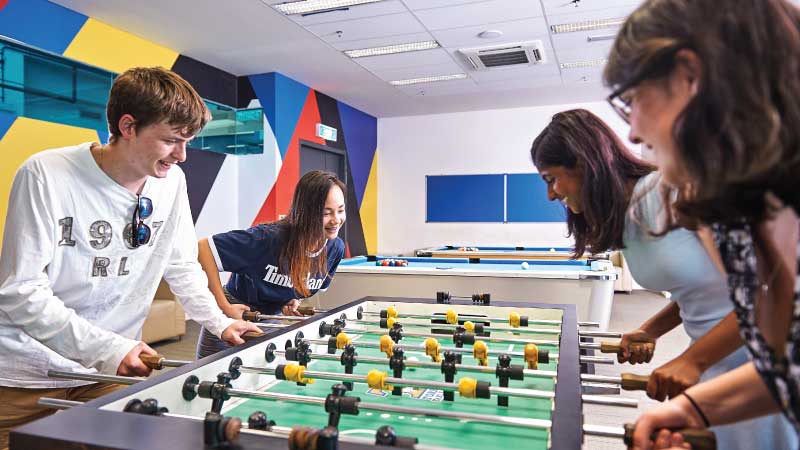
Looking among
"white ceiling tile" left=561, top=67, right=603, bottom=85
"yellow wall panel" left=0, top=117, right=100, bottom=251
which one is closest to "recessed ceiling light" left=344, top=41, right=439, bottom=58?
"white ceiling tile" left=561, top=67, right=603, bottom=85

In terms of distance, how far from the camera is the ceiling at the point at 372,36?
4.36 meters

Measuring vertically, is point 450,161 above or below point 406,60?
below

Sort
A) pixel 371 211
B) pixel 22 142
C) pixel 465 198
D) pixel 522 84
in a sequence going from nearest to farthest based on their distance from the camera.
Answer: pixel 22 142 < pixel 522 84 < pixel 465 198 < pixel 371 211

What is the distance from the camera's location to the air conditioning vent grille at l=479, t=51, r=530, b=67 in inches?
223

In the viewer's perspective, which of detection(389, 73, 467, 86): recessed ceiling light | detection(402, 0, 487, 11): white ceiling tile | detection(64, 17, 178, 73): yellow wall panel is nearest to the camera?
detection(402, 0, 487, 11): white ceiling tile

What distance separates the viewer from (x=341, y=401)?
3.49 ft

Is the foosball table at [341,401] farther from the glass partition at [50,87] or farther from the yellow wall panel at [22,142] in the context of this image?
the yellow wall panel at [22,142]

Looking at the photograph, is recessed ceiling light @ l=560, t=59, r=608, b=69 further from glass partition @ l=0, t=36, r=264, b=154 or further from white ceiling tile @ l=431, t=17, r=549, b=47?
glass partition @ l=0, t=36, r=264, b=154

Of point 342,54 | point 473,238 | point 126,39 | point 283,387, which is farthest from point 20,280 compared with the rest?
point 473,238

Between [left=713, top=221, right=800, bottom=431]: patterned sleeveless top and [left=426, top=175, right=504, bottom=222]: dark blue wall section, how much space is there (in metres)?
7.96

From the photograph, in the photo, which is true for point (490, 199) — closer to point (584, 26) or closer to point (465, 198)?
point (465, 198)

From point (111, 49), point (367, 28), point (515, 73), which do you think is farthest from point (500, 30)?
point (111, 49)

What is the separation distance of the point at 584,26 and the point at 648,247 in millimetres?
4159

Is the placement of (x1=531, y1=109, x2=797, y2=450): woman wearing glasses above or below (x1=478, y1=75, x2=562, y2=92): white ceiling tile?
below
